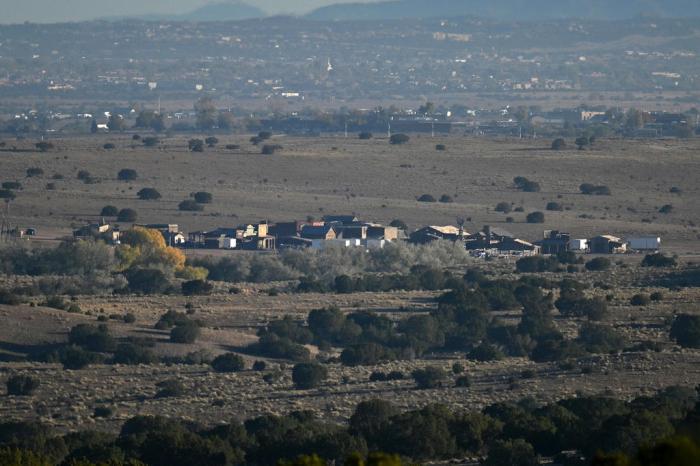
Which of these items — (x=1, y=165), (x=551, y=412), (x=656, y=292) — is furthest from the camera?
(x=1, y=165)

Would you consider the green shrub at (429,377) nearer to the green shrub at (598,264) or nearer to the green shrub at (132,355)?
the green shrub at (132,355)

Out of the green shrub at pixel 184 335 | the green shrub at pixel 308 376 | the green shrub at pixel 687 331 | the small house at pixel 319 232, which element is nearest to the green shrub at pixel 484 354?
the green shrub at pixel 687 331

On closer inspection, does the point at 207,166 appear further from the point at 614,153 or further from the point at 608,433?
the point at 608,433

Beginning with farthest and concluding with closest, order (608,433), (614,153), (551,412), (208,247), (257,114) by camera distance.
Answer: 1. (257,114)
2. (614,153)
3. (208,247)
4. (551,412)
5. (608,433)

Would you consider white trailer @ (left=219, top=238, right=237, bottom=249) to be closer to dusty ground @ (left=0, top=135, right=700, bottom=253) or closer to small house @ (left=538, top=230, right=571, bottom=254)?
dusty ground @ (left=0, top=135, right=700, bottom=253)

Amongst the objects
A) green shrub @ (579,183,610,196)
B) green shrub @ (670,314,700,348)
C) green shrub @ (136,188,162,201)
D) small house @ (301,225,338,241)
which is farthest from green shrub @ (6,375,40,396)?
green shrub @ (579,183,610,196)

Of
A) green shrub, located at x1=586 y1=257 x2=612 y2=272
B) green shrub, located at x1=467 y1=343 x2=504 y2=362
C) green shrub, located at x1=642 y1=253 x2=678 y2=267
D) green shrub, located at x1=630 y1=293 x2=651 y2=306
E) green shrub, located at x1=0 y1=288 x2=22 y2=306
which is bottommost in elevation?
green shrub, located at x1=586 y1=257 x2=612 y2=272

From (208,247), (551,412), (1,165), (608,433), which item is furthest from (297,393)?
(1,165)
